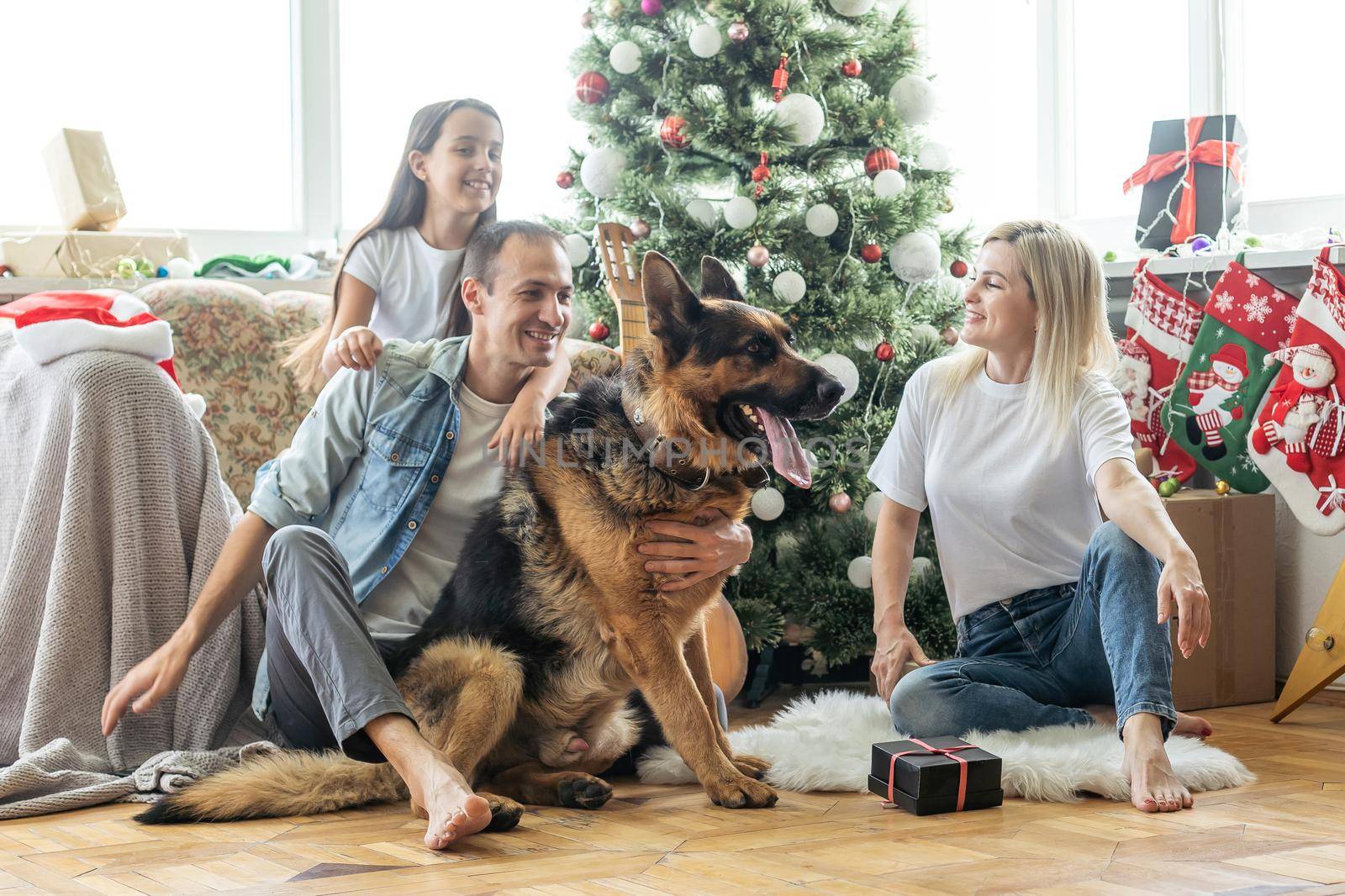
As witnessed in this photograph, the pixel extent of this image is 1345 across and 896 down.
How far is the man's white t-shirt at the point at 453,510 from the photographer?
2.39 metres

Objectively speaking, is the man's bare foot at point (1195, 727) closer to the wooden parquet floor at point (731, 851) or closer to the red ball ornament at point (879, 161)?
the wooden parquet floor at point (731, 851)

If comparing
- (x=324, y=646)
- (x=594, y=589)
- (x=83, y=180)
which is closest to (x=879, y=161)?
(x=594, y=589)

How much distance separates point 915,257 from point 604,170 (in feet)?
2.96

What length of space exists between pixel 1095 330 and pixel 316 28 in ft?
9.99

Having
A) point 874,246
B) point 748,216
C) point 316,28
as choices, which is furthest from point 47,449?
point 316,28

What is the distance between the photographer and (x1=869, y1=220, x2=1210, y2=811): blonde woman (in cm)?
242

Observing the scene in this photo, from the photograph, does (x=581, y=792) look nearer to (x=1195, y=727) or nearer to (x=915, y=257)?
(x=1195, y=727)

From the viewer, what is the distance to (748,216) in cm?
329

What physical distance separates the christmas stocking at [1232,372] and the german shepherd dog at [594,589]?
5.92ft

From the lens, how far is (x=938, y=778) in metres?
2.06

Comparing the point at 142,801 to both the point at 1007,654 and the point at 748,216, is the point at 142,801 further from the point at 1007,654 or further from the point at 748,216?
the point at 748,216

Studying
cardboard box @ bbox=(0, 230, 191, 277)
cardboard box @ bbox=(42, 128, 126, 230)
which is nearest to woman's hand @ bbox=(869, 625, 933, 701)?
cardboard box @ bbox=(0, 230, 191, 277)

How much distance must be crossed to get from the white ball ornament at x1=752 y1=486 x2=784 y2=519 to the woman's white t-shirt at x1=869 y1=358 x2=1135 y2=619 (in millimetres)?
641

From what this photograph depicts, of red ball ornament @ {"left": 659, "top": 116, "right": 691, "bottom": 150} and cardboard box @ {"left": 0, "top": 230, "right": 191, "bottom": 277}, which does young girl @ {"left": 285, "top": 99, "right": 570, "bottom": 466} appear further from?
cardboard box @ {"left": 0, "top": 230, "right": 191, "bottom": 277}
